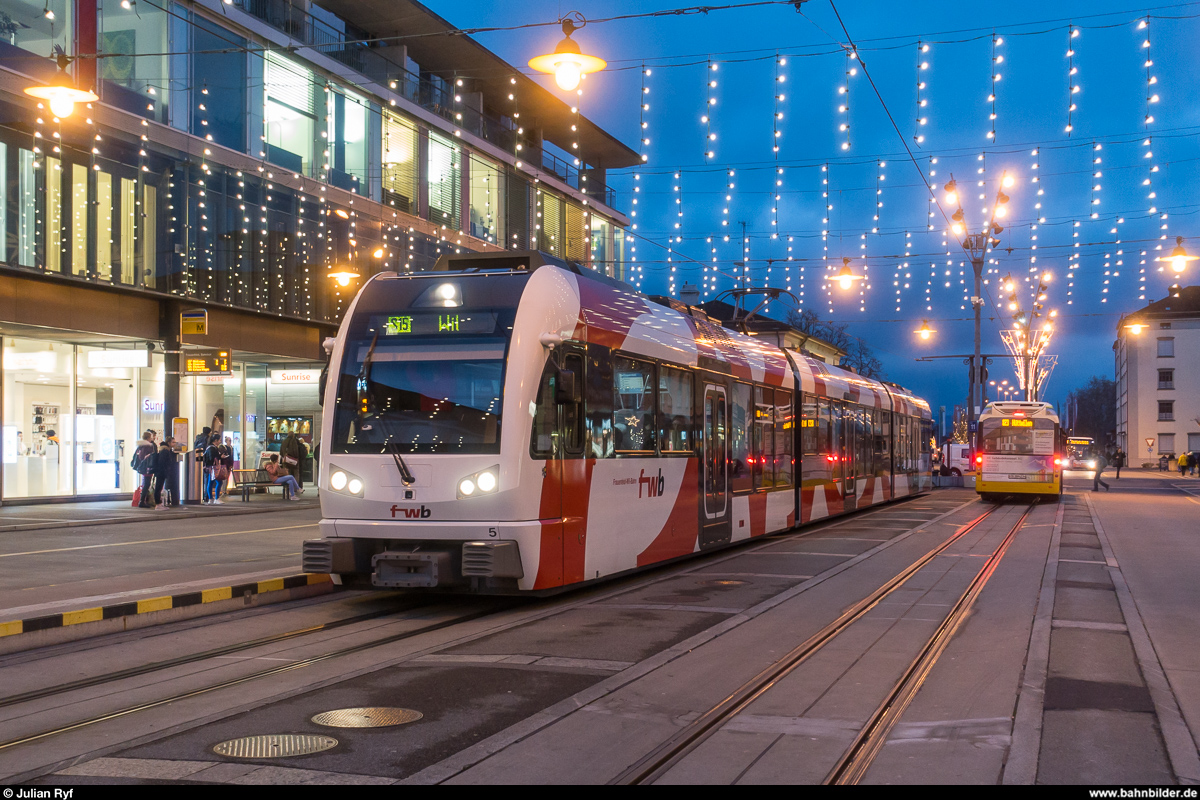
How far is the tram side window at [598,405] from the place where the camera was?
1072 cm

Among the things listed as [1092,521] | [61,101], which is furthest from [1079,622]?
[1092,521]

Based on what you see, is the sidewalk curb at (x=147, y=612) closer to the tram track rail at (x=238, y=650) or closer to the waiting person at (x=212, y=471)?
the tram track rail at (x=238, y=650)

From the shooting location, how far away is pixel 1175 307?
286ft

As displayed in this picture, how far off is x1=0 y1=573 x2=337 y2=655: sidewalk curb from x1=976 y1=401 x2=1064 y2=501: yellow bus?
77.3ft

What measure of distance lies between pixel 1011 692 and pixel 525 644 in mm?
3562

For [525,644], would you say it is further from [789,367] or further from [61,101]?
[789,367]

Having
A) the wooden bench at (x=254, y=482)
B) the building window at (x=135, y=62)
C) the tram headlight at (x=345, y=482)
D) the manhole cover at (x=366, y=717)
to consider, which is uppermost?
the building window at (x=135, y=62)

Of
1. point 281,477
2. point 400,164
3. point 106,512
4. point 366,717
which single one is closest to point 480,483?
point 366,717

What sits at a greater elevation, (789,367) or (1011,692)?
(789,367)

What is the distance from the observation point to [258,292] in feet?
86.7

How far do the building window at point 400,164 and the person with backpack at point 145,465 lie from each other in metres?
11.4

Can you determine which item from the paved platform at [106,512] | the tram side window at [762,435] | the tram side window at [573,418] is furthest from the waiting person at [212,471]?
the tram side window at [573,418]

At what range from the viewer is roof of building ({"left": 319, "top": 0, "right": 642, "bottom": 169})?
Answer: 31.1 metres

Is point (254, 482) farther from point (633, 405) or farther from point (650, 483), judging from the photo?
point (633, 405)
